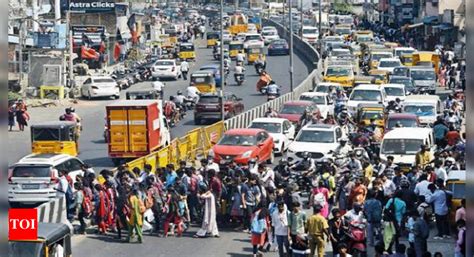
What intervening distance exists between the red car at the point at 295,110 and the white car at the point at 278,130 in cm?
286

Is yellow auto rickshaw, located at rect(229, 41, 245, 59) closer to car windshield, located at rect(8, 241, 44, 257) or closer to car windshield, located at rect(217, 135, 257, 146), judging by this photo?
car windshield, located at rect(217, 135, 257, 146)

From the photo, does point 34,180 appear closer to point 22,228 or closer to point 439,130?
point 22,228

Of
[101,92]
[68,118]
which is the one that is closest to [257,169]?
[68,118]

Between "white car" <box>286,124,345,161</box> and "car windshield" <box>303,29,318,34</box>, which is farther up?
"car windshield" <box>303,29,318,34</box>

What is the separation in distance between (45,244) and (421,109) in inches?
1014

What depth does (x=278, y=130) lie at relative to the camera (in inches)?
1310

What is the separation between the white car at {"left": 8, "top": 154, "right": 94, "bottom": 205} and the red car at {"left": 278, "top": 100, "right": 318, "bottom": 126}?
48.8 ft

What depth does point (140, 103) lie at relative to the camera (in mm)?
30469

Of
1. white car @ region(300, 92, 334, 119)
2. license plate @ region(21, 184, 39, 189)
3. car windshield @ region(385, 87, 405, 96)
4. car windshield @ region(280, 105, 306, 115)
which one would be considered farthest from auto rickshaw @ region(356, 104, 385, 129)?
license plate @ region(21, 184, 39, 189)

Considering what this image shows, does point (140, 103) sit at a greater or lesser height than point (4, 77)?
lesser

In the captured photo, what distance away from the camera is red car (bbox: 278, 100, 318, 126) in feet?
123

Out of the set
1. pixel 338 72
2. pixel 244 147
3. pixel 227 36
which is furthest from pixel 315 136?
pixel 227 36

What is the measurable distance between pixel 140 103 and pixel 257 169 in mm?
8783

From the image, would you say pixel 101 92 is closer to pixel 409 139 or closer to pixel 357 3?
pixel 409 139
